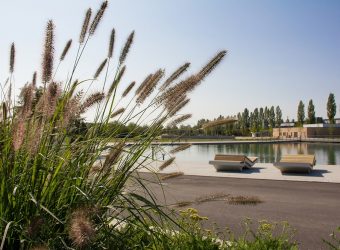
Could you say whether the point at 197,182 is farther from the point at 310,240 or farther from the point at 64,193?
the point at 64,193

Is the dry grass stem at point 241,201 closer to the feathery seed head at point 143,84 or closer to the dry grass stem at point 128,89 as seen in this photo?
the feathery seed head at point 143,84

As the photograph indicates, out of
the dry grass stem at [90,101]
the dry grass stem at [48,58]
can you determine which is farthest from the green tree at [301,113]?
the dry grass stem at [48,58]

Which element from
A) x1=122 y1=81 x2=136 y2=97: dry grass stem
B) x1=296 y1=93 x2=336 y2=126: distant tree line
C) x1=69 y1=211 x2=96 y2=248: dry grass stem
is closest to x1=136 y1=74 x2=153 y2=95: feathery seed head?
x1=122 y1=81 x2=136 y2=97: dry grass stem

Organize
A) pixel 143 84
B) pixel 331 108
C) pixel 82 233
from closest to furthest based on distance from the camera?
1. pixel 82 233
2. pixel 143 84
3. pixel 331 108

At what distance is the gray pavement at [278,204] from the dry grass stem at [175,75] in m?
1.69

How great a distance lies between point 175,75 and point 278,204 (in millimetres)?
5653

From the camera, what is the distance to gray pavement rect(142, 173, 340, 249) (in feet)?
17.8

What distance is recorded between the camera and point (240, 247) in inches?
115

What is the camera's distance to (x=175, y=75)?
2.23m

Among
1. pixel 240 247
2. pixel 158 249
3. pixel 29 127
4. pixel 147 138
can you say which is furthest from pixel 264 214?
pixel 29 127

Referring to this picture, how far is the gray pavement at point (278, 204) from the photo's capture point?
5.43m

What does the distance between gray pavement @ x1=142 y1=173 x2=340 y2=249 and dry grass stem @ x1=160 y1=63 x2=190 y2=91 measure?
5.56 feet

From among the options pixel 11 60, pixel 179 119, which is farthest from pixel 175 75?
pixel 11 60

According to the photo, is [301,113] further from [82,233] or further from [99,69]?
[82,233]
